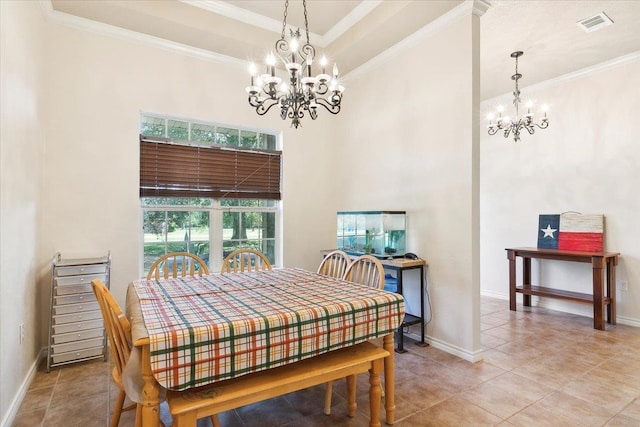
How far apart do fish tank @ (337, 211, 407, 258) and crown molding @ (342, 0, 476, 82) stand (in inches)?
66.4

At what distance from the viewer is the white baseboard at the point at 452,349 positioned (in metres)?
2.82

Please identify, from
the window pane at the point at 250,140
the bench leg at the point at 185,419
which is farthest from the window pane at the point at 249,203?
the bench leg at the point at 185,419

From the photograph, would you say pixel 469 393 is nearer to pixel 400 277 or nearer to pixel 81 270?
pixel 400 277


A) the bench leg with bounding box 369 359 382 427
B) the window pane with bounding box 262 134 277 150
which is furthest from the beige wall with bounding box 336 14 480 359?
the bench leg with bounding box 369 359 382 427

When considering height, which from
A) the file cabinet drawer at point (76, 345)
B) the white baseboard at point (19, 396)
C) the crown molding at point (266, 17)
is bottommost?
the white baseboard at point (19, 396)

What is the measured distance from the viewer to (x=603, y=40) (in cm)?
343

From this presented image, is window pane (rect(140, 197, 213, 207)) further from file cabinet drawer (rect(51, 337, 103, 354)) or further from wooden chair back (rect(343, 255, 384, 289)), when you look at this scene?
wooden chair back (rect(343, 255, 384, 289))

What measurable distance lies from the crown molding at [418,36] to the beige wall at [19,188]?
3.02 m

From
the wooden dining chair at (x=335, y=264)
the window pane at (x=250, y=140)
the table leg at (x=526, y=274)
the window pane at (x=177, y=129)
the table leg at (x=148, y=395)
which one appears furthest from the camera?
the table leg at (x=526, y=274)

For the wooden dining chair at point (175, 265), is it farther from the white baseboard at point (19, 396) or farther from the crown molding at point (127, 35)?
the crown molding at point (127, 35)

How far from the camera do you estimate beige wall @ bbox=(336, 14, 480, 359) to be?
9.39 feet

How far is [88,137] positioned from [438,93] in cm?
319

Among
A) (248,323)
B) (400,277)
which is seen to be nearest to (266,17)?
(400,277)

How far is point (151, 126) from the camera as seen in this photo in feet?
11.2
